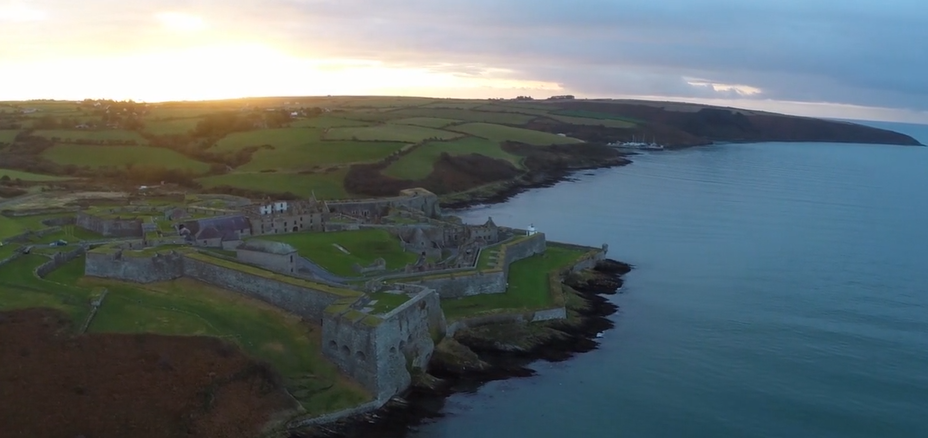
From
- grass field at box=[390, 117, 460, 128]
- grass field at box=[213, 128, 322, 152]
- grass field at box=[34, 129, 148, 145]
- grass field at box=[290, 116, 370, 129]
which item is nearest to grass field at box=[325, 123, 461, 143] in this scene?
grass field at box=[213, 128, 322, 152]

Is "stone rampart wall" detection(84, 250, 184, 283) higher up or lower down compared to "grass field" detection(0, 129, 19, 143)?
lower down

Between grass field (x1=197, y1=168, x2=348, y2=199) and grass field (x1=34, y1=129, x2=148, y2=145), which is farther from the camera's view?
grass field (x1=34, y1=129, x2=148, y2=145)

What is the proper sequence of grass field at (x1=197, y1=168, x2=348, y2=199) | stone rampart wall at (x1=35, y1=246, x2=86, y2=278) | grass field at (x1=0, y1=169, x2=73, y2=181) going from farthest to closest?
grass field at (x1=197, y1=168, x2=348, y2=199) → grass field at (x1=0, y1=169, x2=73, y2=181) → stone rampart wall at (x1=35, y1=246, x2=86, y2=278)

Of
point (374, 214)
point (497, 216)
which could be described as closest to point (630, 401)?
point (374, 214)

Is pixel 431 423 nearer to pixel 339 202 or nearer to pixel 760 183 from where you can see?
pixel 339 202

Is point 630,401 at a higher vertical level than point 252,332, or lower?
lower

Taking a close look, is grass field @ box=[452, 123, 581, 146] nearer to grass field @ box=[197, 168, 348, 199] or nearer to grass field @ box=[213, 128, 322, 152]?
grass field @ box=[213, 128, 322, 152]

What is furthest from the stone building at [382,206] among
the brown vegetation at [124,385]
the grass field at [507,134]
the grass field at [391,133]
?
the grass field at [507,134]

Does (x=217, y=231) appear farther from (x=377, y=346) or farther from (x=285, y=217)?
(x=377, y=346)
